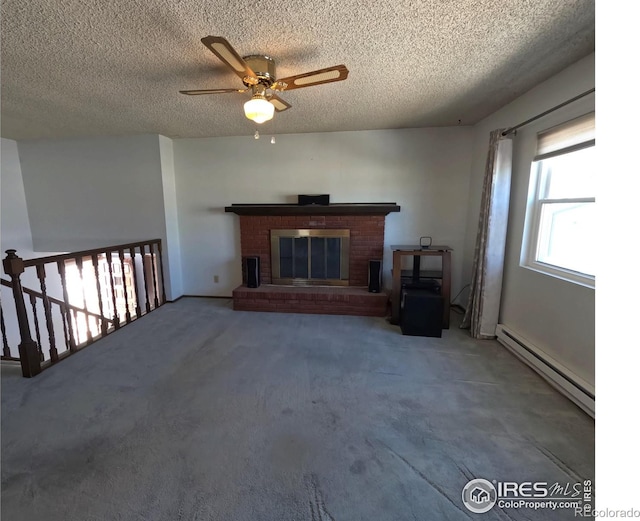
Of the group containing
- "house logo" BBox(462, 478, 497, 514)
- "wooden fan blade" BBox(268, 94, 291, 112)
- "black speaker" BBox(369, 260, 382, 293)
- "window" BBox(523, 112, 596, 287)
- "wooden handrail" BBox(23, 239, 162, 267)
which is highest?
"wooden fan blade" BBox(268, 94, 291, 112)

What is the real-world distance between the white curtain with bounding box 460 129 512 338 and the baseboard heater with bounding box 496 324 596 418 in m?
0.22

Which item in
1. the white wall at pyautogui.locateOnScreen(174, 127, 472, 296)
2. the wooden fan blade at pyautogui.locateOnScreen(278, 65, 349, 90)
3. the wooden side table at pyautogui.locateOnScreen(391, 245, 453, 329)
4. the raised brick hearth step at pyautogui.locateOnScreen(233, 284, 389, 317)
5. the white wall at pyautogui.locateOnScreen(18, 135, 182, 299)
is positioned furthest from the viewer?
the white wall at pyautogui.locateOnScreen(18, 135, 182, 299)

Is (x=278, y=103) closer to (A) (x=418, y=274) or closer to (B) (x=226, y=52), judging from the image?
(B) (x=226, y=52)

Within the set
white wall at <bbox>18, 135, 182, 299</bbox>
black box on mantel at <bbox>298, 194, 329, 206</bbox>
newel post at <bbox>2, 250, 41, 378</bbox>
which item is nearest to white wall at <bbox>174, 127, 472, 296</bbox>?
black box on mantel at <bbox>298, 194, 329, 206</bbox>

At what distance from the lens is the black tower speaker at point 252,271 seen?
152 inches

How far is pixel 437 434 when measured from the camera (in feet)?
5.42

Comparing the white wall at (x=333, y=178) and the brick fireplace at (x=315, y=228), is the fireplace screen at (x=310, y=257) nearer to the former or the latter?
the brick fireplace at (x=315, y=228)

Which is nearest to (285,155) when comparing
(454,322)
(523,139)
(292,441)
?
(523,139)

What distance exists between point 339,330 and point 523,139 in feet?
8.54

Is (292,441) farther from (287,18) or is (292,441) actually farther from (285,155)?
(285,155)

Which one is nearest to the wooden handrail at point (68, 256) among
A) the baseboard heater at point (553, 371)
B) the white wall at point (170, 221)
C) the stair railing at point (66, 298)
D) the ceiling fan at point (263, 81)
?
the stair railing at point (66, 298)

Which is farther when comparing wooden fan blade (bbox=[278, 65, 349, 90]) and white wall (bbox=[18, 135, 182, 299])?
white wall (bbox=[18, 135, 182, 299])

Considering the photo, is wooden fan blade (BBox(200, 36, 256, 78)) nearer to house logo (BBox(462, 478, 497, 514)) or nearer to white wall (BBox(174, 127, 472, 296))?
white wall (BBox(174, 127, 472, 296))

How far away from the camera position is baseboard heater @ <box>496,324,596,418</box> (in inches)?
71.5
